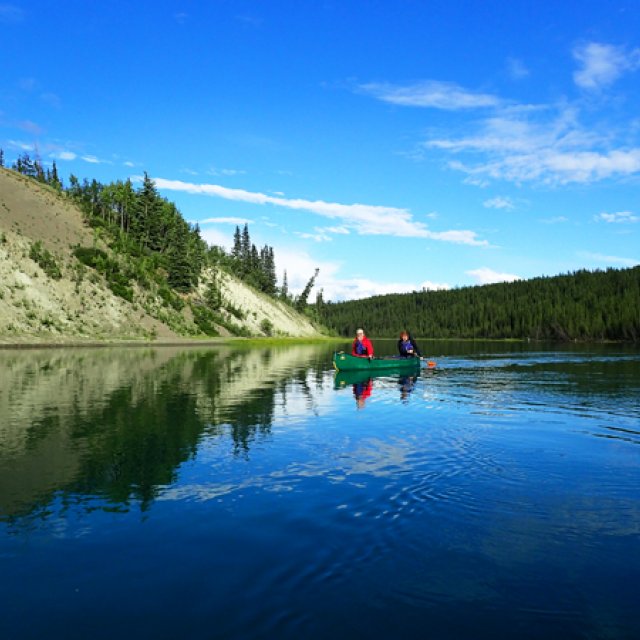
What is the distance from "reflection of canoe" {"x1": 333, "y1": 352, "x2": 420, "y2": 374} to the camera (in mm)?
39188

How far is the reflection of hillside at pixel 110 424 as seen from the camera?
1206 centimetres

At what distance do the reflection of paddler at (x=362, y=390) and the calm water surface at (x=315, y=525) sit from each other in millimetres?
5370

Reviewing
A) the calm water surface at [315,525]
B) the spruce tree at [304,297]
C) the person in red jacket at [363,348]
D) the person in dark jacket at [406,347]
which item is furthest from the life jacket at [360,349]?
the spruce tree at [304,297]

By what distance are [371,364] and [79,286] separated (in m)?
57.0

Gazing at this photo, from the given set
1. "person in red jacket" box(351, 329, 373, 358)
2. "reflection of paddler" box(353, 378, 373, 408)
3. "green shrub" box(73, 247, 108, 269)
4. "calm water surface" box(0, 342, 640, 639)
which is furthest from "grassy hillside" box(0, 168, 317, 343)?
"calm water surface" box(0, 342, 640, 639)

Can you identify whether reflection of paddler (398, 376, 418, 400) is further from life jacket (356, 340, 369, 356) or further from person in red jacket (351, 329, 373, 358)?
life jacket (356, 340, 369, 356)

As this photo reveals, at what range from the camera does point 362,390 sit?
30.8 meters

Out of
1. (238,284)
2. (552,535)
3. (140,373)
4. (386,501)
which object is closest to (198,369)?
(140,373)

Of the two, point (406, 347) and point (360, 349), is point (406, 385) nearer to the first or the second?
point (360, 349)

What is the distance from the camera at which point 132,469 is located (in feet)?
43.0

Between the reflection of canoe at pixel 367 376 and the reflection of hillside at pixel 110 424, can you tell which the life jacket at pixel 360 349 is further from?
the reflection of hillside at pixel 110 424

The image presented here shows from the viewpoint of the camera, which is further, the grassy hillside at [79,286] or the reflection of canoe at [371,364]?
the grassy hillside at [79,286]

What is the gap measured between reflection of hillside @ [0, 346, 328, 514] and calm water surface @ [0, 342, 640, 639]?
0.35 ft

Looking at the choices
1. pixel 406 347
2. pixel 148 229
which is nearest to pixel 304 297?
pixel 148 229
